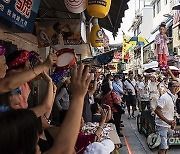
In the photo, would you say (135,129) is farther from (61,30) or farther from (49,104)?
(49,104)

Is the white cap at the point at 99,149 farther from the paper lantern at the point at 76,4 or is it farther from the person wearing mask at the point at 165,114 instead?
the person wearing mask at the point at 165,114

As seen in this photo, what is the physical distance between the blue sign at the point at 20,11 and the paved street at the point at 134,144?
4493mm

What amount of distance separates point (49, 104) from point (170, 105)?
367 centimetres

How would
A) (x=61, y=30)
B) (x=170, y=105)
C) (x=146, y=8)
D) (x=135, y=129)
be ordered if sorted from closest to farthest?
(x=170, y=105) < (x=61, y=30) < (x=135, y=129) < (x=146, y=8)

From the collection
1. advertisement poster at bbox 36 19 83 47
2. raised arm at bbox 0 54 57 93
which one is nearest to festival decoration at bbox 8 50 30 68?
raised arm at bbox 0 54 57 93

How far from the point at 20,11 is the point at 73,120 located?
2864 mm

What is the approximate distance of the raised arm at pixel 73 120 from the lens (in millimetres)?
1658

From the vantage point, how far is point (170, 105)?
229 inches

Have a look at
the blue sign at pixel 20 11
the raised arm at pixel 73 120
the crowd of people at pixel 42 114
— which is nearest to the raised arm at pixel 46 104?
the crowd of people at pixel 42 114

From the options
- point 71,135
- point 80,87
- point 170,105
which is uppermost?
point 80,87

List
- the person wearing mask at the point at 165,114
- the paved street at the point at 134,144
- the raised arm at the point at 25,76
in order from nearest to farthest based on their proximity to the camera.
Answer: the raised arm at the point at 25,76 → the person wearing mask at the point at 165,114 → the paved street at the point at 134,144

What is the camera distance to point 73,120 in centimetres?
167

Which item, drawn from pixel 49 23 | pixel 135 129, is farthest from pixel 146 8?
pixel 49 23

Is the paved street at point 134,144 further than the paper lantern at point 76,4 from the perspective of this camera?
Yes
